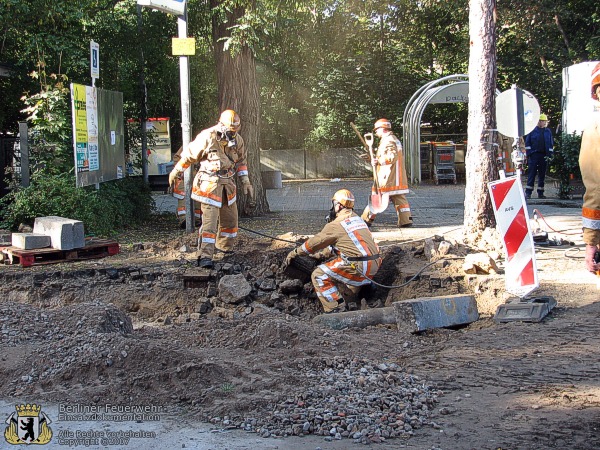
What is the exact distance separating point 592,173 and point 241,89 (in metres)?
8.32

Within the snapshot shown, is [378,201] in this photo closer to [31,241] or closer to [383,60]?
[31,241]

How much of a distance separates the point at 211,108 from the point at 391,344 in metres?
12.7

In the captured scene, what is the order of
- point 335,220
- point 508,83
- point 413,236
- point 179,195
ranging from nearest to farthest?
1. point 335,220
2. point 413,236
3. point 179,195
4. point 508,83

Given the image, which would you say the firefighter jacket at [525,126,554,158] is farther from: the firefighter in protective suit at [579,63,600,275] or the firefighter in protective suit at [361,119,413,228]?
the firefighter in protective suit at [579,63,600,275]

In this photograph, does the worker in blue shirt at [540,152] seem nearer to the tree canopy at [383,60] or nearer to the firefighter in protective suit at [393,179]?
the firefighter in protective suit at [393,179]

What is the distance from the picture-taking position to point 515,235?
759 centimetres

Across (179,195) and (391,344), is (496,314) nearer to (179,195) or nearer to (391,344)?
(391,344)

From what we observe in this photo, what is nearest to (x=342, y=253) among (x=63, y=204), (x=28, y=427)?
(x=28, y=427)

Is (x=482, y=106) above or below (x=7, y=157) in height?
above

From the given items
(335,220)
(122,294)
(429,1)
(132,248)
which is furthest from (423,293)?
(429,1)

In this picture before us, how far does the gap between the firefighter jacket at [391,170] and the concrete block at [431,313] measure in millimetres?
5394

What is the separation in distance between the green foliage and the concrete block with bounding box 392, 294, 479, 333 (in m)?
10.6

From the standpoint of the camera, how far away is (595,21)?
954 inches

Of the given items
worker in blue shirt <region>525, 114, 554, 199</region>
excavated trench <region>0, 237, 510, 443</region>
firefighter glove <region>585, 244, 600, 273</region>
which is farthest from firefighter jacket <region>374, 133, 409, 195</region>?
firefighter glove <region>585, 244, 600, 273</region>
